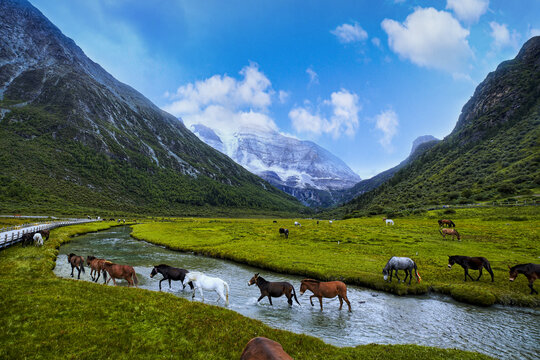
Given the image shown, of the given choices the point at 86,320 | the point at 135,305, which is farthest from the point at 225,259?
the point at 86,320

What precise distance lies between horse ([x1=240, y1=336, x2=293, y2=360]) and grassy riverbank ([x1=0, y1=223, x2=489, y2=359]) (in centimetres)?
500

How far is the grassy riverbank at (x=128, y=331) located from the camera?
10.4 m

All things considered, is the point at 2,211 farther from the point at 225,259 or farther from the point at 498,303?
the point at 498,303

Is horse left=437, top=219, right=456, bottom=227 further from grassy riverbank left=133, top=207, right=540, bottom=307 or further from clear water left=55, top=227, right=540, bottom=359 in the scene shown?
clear water left=55, top=227, right=540, bottom=359

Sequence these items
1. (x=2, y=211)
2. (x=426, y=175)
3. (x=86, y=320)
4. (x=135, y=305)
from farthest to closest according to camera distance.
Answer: (x=426, y=175), (x=2, y=211), (x=135, y=305), (x=86, y=320)

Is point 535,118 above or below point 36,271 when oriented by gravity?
above

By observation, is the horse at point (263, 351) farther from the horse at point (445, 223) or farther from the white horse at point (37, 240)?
the horse at point (445, 223)

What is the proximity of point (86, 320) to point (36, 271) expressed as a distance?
49.3 feet

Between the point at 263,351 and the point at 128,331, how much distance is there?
9.60 meters

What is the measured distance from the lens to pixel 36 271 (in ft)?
72.5

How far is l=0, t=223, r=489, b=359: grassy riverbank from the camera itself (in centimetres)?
1044

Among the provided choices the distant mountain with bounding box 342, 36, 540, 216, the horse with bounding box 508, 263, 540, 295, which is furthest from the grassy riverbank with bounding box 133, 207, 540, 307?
the distant mountain with bounding box 342, 36, 540, 216

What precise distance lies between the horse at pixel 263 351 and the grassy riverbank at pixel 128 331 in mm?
4997

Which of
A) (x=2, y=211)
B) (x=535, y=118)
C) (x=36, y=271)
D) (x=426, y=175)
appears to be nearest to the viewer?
(x=36, y=271)
